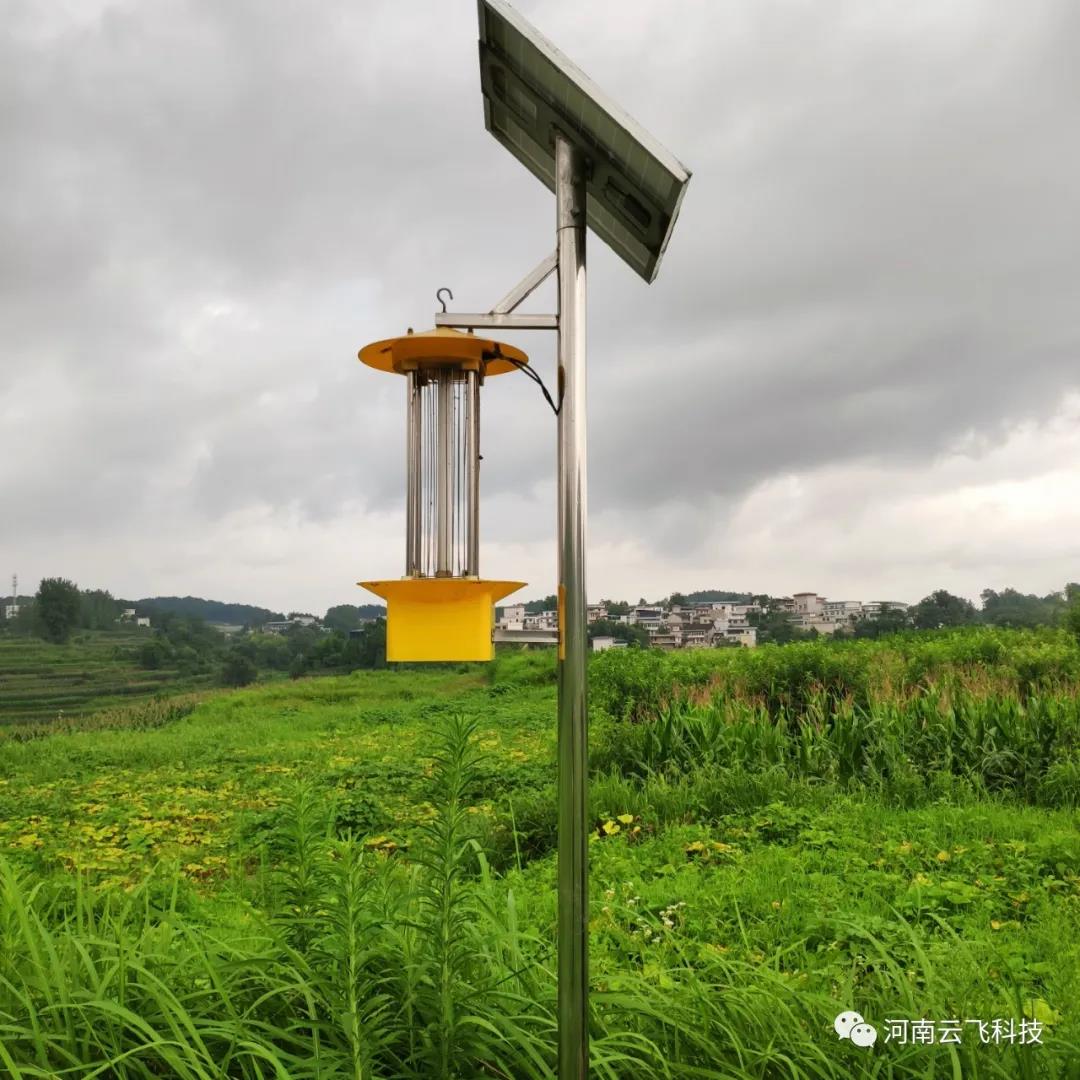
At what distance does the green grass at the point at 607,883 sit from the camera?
1.84m

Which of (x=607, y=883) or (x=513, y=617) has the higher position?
(x=513, y=617)

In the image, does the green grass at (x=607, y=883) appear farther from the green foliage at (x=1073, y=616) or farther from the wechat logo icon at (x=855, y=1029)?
the green foliage at (x=1073, y=616)

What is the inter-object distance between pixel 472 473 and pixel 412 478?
0.15 metres

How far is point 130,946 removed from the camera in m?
2.15

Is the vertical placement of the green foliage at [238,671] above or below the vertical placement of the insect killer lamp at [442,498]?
below

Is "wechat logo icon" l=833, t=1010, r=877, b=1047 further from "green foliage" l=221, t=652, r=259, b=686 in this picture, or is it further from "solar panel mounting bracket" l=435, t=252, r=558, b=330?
"green foliage" l=221, t=652, r=259, b=686

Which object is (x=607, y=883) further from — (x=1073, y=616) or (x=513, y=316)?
(x=1073, y=616)

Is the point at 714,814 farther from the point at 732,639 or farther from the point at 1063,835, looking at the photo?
the point at 732,639

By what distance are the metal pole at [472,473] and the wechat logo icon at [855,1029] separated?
4.48 feet

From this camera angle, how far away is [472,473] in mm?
2133

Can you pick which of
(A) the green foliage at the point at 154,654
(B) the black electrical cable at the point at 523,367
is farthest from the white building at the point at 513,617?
(A) the green foliage at the point at 154,654

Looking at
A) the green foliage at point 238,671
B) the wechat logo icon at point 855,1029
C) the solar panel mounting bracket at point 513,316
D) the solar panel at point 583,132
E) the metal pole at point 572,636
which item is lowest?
the wechat logo icon at point 855,1029

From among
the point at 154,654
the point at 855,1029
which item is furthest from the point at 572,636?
the point at 154,654

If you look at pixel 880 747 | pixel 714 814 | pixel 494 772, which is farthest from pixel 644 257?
pixel 494 772
